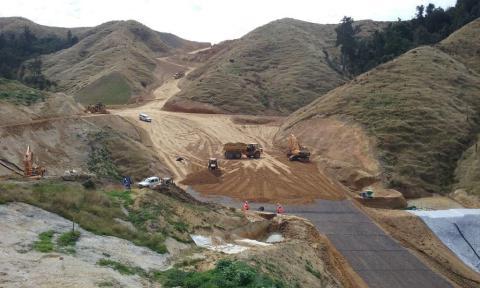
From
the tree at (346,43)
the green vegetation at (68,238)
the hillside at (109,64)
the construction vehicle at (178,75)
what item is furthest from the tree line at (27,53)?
the green vegetation at (68,238)

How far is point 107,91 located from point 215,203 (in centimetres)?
5628

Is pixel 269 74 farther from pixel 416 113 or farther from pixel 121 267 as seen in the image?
pixel 121 267

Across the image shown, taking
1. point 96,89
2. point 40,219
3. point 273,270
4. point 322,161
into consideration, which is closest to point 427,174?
point 322,161

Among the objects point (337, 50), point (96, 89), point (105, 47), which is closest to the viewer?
point (96, 89)

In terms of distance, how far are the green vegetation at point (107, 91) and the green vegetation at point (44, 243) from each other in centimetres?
6836

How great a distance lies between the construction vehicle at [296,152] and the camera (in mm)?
56266

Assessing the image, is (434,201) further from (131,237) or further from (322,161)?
(131,237)

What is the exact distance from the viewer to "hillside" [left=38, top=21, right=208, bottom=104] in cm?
9250

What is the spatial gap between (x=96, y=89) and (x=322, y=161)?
163 ft

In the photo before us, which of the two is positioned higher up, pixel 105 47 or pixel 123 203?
pixel 105 47

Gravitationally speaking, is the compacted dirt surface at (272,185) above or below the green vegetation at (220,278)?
below

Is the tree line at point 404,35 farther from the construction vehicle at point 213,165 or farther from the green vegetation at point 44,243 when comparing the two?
the green vegetation at point 44,243

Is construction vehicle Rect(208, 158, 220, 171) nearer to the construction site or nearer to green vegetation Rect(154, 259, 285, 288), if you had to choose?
the construction site

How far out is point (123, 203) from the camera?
27891mm
